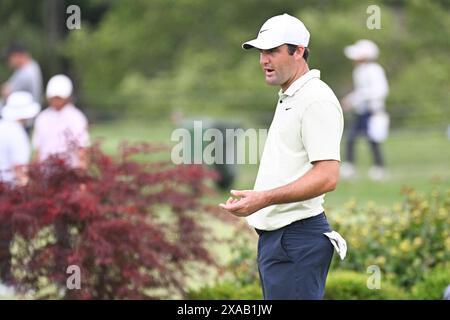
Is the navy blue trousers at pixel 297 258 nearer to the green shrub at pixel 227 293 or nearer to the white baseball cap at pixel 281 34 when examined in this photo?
the white baseball cap at pixel 281 34

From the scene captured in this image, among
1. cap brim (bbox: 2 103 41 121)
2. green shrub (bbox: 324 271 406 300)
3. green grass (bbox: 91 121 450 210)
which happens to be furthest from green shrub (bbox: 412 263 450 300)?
green grass (bbox: 91 121 450 210)

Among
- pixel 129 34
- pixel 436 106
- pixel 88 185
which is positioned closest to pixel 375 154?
pixel 436 106

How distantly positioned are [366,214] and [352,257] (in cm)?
67

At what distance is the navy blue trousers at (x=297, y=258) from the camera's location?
17.7 ft

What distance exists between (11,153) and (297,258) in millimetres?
5312

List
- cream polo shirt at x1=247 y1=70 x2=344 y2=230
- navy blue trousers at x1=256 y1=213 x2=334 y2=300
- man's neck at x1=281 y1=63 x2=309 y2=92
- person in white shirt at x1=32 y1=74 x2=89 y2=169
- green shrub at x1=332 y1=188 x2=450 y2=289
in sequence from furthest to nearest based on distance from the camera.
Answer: person in white shirt at x1=32 y1=74 x2=89 y2=169, green shrub at x1=332 y1=188 x2=450 y2=289, man's neck at x1=281 y1=63 x2=309 y2=92, navy blue trousers at x1=256 y1=213 x2=334 y2=300, cream polo shirt at x1=247 y1=70 x2=344 y2=230

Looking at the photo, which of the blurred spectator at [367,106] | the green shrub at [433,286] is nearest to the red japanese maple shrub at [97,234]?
the green shrub at [433,286]

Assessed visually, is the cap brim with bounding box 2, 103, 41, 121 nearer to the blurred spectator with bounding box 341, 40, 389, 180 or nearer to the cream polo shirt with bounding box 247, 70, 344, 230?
the cream polo shirt with bounding box 247, 70, 344, 230

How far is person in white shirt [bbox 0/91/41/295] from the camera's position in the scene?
7770 millimetres

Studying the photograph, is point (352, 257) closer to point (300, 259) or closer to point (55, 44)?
point (300, 259)

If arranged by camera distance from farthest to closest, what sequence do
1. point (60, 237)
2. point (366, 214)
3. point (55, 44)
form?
point (55, 44), point (366, 214), point (60, 237)

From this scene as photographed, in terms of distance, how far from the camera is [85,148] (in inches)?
335

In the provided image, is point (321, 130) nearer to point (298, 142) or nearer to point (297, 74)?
point (298, 142)

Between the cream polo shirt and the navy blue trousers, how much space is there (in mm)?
59
